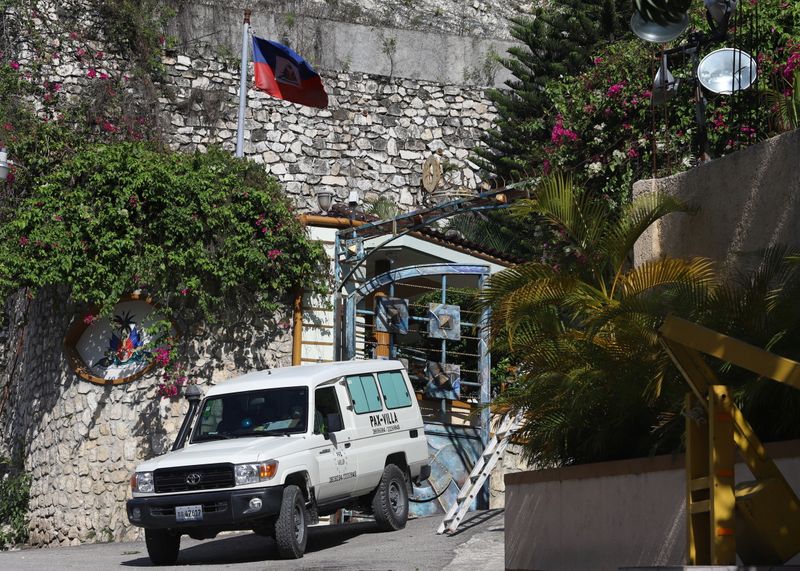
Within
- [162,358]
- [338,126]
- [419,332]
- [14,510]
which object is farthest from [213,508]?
[338,126]

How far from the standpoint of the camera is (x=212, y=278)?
1866 cm

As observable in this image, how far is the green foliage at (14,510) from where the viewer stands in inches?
734

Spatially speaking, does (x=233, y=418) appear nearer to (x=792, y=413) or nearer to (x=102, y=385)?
(x=102, y=385)

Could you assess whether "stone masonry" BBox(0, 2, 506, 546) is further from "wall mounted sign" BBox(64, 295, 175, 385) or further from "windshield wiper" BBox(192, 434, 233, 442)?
"windshield wiper" BBox(192, 434, 233, 442)

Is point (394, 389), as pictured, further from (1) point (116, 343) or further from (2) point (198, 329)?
(1) point (116, 343)

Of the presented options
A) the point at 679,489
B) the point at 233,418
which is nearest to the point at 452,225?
the point at 233,418

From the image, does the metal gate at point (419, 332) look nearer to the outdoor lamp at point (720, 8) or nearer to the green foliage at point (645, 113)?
the green foliage at point (645, 113)

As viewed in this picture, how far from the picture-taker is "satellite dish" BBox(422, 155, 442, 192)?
2542cm

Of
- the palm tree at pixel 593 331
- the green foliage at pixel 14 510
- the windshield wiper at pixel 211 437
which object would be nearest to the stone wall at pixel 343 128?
the green foliage at pixel 14 510

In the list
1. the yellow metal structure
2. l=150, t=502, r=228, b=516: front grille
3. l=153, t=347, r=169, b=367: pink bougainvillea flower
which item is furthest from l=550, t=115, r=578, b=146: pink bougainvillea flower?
the yellow metal structure

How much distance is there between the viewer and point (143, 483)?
12906 millimetres

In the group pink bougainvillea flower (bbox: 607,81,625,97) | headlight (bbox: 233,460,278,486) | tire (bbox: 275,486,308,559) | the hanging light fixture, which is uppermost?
pink bougainvillea flower (bbox: 607,81,625,97)

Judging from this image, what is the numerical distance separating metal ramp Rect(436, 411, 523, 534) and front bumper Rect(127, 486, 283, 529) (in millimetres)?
2818

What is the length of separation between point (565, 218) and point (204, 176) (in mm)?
9412
